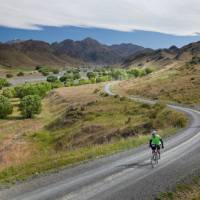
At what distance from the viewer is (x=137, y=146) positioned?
134ft

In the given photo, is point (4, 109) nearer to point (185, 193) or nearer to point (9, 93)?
point (9, 93)

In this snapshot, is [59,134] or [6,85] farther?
[6,85]

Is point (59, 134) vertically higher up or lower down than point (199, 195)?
lower down

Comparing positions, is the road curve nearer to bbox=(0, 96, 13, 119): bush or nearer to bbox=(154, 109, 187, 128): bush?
bbox=(154, 109, 187, 128): bush

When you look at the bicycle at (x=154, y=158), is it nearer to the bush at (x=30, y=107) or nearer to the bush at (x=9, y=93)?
the bush at (x=30, y=107)

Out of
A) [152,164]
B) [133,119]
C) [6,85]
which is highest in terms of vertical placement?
[152,164]

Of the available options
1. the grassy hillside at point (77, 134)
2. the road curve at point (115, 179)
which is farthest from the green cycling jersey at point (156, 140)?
the grassy hillside at point (77, 134)

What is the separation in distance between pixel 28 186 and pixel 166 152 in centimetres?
1522

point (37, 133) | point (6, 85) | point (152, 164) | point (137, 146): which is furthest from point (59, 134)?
point (6, 85)

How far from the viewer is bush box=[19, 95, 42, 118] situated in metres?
97.2

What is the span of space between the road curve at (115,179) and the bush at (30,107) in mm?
63524

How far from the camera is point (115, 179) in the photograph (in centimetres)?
2691

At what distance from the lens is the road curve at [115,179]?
23.6 meters

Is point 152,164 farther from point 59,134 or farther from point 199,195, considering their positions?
point 59,134
